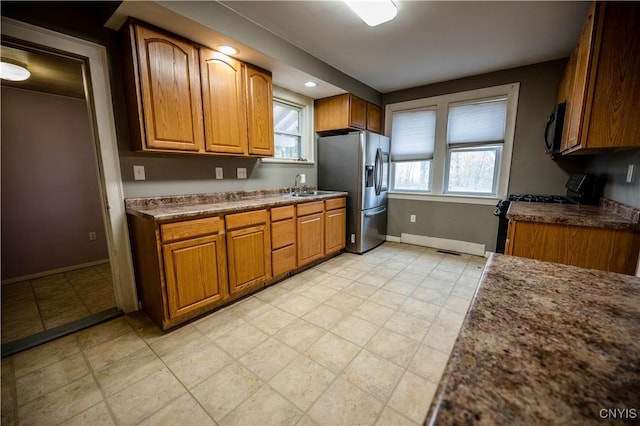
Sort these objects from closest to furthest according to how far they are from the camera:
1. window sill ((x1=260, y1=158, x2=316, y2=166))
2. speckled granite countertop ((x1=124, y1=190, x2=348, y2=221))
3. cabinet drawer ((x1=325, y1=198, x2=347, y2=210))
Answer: speckled granite countertop ((x1=124, y1=190, x2=348, y2=221)) → window sill ((x1=260, y1=158, x2=316, y2=166)) → cabinet drawer ((x1=325, y1=198, x2=347, y2=210))

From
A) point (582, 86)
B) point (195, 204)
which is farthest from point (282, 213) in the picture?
point (582, 86)

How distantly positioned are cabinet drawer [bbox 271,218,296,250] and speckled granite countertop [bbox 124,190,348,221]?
21 centimetres

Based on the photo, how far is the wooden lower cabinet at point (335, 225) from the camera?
3.34 m

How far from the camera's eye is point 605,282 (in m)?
0.81

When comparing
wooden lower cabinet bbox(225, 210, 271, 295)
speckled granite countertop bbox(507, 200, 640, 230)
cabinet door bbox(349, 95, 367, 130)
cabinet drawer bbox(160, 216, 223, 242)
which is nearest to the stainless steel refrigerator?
cabinet door bbox(349, 95, 367, 130)

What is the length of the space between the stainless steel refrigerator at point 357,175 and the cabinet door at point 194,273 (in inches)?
77.7

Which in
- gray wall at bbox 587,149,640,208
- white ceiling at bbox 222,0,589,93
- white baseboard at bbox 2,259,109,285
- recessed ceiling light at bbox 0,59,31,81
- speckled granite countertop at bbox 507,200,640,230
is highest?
white ceiling at bbox 222,0,589,93

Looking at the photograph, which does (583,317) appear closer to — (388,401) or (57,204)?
(388,401)

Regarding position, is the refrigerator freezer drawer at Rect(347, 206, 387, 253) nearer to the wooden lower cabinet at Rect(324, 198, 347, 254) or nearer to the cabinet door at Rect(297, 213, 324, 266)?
the wooden lower cabinet at Rect(324, 198, 347, 254)

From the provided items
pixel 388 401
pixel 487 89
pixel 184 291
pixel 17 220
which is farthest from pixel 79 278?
pixel 487 89

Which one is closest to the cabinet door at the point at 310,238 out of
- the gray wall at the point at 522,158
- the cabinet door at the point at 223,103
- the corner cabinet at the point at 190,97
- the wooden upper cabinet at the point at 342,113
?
the corner cabinet at the point at 190,97

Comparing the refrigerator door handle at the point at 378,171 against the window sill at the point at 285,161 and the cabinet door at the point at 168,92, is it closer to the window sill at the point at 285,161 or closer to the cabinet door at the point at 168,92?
the window sill at the point at 285,161

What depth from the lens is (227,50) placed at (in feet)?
7.36

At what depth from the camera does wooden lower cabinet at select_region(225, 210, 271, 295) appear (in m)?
2.27
